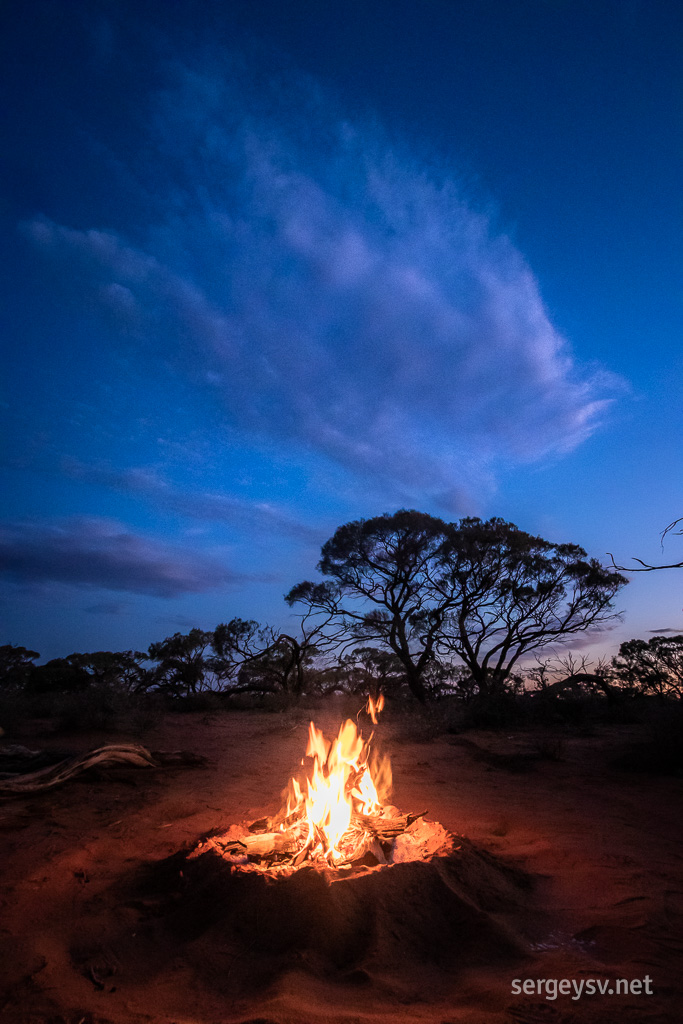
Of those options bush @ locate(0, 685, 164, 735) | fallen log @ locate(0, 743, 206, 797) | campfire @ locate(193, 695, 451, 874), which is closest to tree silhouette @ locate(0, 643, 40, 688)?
bush @ locate(0, 685, 164, 735)

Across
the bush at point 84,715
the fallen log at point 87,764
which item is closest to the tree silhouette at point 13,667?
the bush at point 84,715

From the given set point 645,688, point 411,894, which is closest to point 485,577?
point 645,688

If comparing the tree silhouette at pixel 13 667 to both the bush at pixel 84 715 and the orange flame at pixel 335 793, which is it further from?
the orange flame at pixel 335 793

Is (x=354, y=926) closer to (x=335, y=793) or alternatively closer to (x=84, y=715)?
(x=335, y=793)

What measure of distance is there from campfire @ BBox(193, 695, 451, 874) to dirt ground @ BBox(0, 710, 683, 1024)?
0.91 ft

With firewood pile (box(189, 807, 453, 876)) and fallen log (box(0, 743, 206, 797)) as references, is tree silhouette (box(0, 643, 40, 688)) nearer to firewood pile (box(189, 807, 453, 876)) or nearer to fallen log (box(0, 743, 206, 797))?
fallen log (box(0, 743, 206, 797))

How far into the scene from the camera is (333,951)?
3012 millimetres

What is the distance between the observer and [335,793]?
175 inches

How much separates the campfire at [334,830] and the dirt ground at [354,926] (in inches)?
10.9

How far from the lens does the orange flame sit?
401 centimetres

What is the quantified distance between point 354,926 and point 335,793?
4.30ft

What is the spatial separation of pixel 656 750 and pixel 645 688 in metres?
9.49

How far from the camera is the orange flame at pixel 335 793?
4008 mm

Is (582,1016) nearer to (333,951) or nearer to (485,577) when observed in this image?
(333,951)
